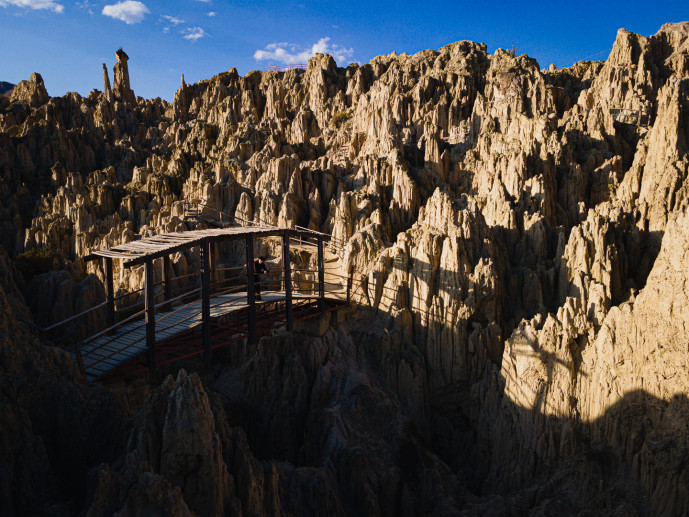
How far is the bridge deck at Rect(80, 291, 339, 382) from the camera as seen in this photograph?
611 inches

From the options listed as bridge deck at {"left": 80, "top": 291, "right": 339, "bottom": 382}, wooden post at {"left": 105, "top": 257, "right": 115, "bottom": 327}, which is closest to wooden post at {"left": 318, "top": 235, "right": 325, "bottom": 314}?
bridge deck at {"left": 80, "top": 291, "right": 339, "bottom": 382}

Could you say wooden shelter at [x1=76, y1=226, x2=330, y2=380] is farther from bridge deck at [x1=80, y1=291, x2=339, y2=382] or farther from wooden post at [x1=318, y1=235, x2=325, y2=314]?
wooden post at [x1=318, y1=235, x2=325, y2=314]

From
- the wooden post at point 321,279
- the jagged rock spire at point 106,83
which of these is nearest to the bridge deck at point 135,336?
the wooden post at point 321,279

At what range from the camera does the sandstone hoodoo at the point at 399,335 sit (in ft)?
39.7

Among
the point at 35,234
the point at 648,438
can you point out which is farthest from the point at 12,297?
the point at 35,234

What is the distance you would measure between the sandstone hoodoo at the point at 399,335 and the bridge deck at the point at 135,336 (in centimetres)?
19

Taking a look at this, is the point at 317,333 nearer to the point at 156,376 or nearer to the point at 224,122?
the point at 156,376

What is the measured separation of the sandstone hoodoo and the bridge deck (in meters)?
→ 0.19

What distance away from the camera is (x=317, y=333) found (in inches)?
891

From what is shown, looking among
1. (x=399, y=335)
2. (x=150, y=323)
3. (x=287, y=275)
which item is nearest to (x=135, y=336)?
(x=150, y=323)

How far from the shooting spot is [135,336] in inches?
673

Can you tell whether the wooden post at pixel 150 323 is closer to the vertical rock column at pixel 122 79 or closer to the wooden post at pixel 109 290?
the wooden post at pixel 109 290

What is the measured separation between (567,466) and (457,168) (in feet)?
92.1

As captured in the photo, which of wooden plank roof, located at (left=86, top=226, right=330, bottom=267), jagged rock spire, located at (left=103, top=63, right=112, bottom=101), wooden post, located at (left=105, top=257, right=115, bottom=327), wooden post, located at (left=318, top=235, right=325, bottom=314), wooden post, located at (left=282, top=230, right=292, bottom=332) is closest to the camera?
wooden plank roof, located at (left=86, top=226, right=330, bottom=267)
